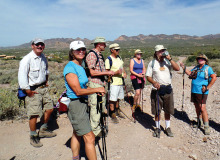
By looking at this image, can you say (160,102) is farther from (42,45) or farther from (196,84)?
(42,45)

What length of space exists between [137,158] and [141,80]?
246 centimetres

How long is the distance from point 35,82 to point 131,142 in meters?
2.37

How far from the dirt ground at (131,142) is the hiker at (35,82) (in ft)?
1.18

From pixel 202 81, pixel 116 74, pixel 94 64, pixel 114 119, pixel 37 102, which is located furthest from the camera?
pixel 114 119

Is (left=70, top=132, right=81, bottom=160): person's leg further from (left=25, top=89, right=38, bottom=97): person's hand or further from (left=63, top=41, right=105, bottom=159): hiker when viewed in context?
(left=25, top=89, right=38, bottom=97): person's hand

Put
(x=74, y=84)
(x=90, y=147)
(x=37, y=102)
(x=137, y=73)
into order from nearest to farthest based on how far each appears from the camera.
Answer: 1. (x=74, y=84)
2. (x=90, y=147)
3. (x=37, y=102)
4. (x=137, y=73)

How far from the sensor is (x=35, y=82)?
3.36 meters

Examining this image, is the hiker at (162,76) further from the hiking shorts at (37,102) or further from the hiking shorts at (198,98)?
the hiking shorts at (37,102)

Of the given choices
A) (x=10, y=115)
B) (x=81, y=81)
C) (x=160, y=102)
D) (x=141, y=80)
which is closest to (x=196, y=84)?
(x=160, y=102)

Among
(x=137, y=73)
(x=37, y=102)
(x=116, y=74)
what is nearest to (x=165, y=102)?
(x=116, y=74)

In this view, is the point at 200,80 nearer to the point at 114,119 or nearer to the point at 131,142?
the point at 131,142

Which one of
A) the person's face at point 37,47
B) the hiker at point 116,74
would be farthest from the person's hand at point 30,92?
the hiker at point 116,74

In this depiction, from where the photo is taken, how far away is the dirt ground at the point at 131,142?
3.29m

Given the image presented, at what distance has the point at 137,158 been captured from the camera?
10.5 feet
